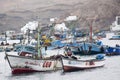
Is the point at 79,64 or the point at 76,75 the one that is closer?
the point at 76,75

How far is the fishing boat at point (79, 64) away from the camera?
190 ft

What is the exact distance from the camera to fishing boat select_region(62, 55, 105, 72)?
5803cm

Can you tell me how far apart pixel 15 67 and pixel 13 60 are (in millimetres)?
1242

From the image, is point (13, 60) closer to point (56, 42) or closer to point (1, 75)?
point (1, 75)

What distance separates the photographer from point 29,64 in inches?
2299

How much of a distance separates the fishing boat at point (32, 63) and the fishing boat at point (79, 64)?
1.29m

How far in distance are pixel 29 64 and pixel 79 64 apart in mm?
5900

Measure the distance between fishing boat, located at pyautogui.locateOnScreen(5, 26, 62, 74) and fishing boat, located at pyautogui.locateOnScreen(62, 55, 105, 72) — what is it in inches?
51.0

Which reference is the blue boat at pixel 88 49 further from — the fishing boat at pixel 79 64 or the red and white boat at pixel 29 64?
the red and white boat at pixel 29 64

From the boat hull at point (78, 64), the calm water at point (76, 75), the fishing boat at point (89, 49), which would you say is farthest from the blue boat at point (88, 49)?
the boat hull at point (78, 64)

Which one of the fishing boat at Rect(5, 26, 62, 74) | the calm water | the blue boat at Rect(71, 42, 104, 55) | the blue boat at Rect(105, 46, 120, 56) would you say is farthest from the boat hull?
the blue boat at Rect(71, 42, 104, 55)

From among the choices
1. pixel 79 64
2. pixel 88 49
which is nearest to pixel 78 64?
pixel 79 64

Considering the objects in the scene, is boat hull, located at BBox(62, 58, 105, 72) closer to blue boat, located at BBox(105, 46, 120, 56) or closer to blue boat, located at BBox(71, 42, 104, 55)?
blue boat, located at BBox(105, 46, 120, 56)

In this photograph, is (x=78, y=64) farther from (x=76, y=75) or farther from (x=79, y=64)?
(x=76, y=75)
